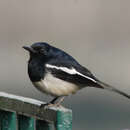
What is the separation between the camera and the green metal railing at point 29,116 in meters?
5.12

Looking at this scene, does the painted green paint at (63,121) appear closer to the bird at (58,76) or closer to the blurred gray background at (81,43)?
the bird at (58,76)

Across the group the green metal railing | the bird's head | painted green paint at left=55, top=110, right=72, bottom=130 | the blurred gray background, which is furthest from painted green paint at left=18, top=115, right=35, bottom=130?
the blurred gray background

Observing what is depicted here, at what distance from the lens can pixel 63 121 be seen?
5.08 m

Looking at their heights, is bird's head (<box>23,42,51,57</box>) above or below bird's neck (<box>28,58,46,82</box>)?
above

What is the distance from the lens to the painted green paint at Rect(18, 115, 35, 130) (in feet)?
17.6

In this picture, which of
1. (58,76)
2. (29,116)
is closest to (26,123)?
(29,116)

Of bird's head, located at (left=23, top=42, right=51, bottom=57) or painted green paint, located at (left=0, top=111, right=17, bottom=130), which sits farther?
bird's head, located at (left=23, top=42, right=51, bottom=57)

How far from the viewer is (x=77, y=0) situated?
1438 cm

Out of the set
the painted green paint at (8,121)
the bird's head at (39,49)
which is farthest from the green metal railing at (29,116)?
the bird's head at (39,49)

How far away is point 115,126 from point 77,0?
4.68 m

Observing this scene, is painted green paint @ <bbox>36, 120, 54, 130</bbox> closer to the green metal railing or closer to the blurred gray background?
the green metal railing

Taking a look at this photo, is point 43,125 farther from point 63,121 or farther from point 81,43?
point 81,43

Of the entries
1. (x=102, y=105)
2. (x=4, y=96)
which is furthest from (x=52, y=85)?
(x=102, y=105)

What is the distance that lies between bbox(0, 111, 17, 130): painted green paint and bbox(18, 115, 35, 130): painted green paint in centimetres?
5
